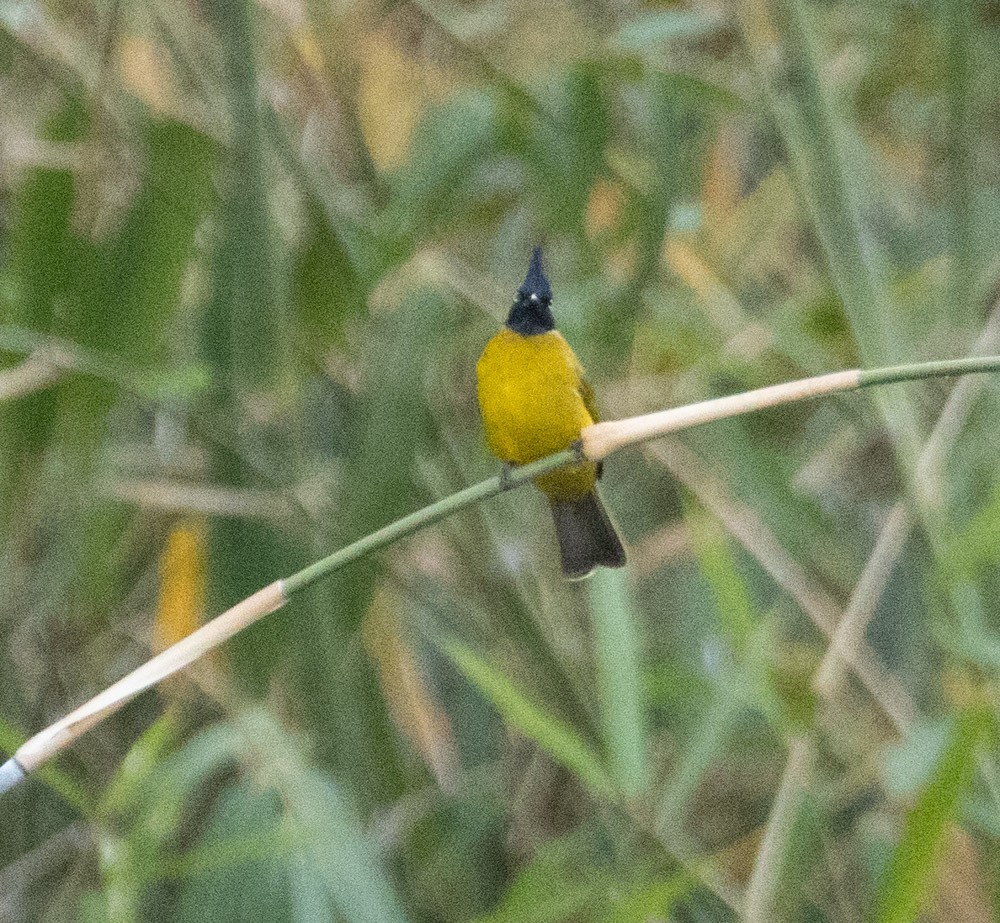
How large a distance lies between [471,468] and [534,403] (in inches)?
13.4

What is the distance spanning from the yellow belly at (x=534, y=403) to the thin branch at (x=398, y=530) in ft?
1.45

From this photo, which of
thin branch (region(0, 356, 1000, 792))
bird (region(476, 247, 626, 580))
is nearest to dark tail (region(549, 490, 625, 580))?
bird (region(476, 247, 626, 580))

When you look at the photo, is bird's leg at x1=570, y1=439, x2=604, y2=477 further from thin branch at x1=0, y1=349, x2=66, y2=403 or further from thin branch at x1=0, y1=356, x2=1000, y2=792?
thin branch at x1=0, y1=349, x2=66, y2=403

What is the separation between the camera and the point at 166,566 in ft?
5.13

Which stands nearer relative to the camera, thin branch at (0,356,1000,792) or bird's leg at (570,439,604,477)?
thin branch at (0,356,1000,792)

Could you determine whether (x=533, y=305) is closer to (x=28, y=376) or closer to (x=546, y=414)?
(x=546, y=414)

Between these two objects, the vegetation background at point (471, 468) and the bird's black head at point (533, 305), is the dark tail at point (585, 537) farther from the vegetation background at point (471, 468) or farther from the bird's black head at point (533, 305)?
the bird's black head at point (533, 305)

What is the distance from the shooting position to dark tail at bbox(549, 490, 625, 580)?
1191 mm

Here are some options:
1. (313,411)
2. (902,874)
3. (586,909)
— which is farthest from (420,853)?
(902,874)

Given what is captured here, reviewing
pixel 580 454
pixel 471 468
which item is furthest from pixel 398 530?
pixel 471 468

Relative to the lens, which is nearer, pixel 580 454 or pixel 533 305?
pixel 580 454

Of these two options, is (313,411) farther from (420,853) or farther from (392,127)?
(420,853)

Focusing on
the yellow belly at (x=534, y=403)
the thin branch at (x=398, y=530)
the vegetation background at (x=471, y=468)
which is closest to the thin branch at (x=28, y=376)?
the vegetation background at (x=471, y=468)

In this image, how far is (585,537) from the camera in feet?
4.04
